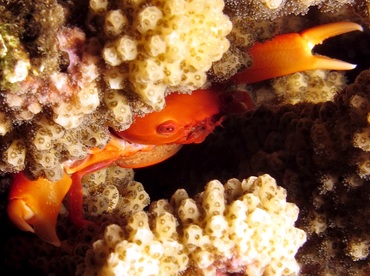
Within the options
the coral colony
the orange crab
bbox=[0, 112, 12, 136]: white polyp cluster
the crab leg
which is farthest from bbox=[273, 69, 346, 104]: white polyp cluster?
bbox=[0, 112, 12, 136]: white polyp cluster

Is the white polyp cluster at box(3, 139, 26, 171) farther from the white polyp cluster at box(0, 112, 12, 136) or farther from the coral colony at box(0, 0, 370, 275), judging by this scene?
the white polyp cluster at box(0, 112, 12, 136)

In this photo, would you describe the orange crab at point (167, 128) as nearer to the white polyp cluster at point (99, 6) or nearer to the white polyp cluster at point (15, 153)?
the white polyp cluster at point (15, 153)

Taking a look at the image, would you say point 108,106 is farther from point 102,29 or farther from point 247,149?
point 247,149

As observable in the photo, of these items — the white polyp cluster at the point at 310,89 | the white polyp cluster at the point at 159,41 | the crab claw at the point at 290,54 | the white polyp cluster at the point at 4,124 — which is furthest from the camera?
the white polyp cluster at the point at 310,89

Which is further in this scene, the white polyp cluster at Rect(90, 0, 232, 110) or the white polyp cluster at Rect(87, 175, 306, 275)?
the white polyp cluster at Rect(87, 175, 306, 275)

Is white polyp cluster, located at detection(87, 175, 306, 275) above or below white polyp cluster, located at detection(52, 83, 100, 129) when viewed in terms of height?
below

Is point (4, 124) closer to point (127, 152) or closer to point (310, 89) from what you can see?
point (127, 152)

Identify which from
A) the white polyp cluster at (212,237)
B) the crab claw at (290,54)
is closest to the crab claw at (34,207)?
the white polyp cluster at (212,237)

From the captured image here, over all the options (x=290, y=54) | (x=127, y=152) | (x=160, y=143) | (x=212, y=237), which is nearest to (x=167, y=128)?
(x=160, y=143)
